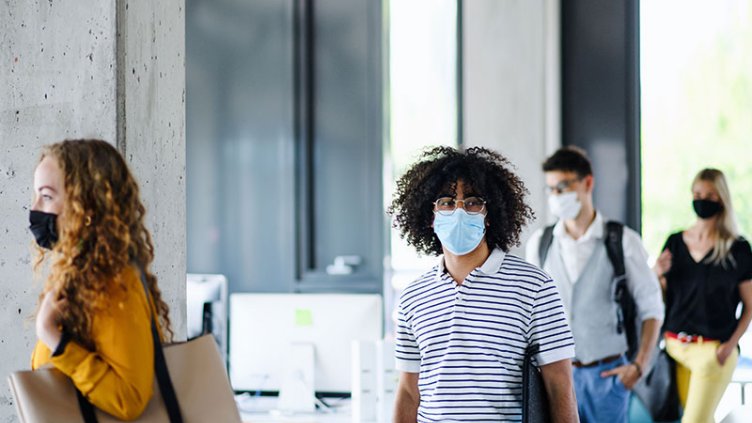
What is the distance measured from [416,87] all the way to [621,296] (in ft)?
9.77

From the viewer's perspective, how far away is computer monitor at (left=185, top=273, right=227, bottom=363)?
4.66 meters

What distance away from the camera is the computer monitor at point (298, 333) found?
444 centimetres

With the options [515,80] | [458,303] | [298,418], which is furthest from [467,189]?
[515,80]

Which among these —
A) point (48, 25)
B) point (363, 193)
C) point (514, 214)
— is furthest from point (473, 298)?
point (363, 193)

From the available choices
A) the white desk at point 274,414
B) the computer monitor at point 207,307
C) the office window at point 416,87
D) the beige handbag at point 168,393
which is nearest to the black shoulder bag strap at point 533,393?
the beige handbag at point 168,393

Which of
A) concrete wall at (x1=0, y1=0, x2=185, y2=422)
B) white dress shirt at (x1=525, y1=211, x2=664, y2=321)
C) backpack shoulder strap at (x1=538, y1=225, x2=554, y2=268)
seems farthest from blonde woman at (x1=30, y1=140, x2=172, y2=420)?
backpack shoulder strap at (x1=538, y1=225, x2=554, y2=268)

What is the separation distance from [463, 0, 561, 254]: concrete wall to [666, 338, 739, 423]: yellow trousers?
5.15 feet

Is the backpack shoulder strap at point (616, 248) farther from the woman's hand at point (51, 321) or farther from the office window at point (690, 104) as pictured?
the woman's hand at point (51, 321)

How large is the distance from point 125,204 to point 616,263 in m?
2.67

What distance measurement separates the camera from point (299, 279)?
6883mm

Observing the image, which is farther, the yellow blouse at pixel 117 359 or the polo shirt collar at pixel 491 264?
the polo shirt collar at pixel 491 264

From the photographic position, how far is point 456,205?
2707 mm

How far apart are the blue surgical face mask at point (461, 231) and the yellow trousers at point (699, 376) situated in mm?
2801

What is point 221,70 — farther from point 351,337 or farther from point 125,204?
point 125,204
